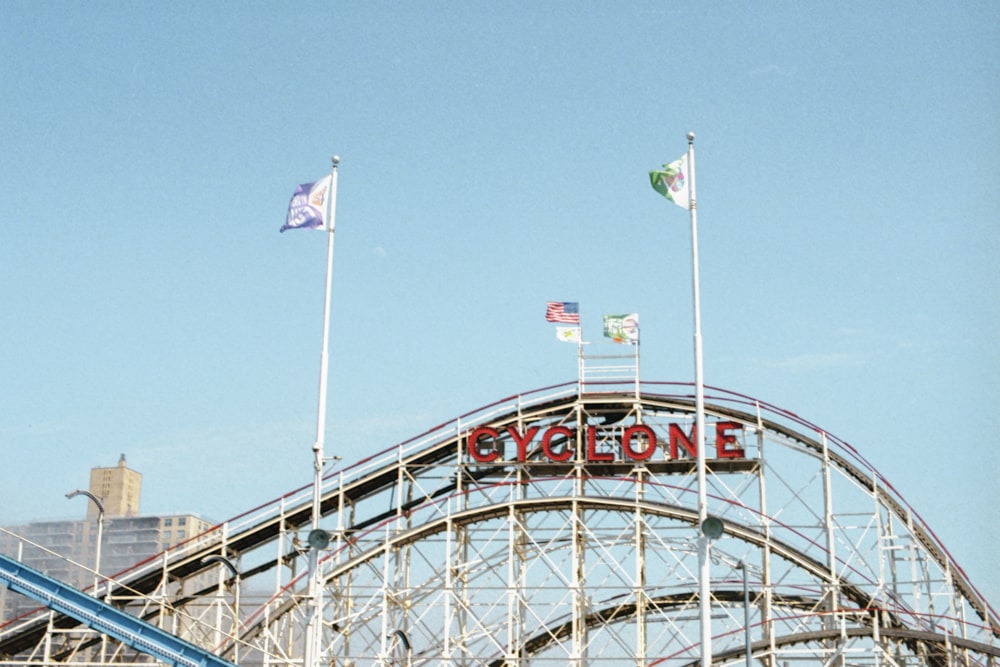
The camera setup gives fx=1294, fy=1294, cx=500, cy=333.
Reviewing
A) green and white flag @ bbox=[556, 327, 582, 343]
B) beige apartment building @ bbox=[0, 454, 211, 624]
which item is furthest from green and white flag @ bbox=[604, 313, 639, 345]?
beige apartment building @ bbox=[0, 454, 211, 624]

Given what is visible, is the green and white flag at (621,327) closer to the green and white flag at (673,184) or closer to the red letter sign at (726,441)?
the red letter sign at (726,441)

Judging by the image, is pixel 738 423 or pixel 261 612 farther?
pixel 738 423

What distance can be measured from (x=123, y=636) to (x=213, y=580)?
140080mm

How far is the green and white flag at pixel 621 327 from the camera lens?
5625cm

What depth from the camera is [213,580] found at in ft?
589

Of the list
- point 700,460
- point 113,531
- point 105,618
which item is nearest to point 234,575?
point 105,618

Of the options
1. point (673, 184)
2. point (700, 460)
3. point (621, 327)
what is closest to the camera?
point (700, 460)

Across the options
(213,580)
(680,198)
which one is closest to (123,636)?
(680,198)

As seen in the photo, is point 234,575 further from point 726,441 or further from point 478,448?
point 726,441

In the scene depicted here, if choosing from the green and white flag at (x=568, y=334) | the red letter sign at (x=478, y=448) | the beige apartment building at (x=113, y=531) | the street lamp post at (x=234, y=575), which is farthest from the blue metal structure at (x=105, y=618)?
the beige apartment building at (x=113, y=531)

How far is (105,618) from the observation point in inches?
1759

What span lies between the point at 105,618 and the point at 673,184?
24628mm

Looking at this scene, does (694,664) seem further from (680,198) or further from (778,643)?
(680,198)

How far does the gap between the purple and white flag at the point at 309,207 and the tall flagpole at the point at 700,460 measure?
37.4 feet
